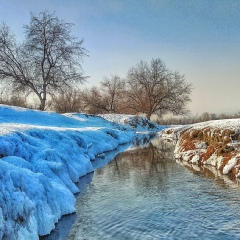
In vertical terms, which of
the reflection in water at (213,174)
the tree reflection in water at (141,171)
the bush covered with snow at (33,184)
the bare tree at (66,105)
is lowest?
the tree reflection in water at (141,171)

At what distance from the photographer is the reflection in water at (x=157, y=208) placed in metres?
5.98

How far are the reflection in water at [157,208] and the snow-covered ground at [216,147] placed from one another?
130cm

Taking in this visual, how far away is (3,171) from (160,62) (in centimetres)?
6040

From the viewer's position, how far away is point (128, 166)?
14.3 m

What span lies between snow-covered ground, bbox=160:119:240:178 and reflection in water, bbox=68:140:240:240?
51.0 inches

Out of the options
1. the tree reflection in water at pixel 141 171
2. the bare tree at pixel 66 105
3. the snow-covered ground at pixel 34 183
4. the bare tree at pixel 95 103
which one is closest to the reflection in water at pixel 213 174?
the tree reflection in water at pixel 141 171

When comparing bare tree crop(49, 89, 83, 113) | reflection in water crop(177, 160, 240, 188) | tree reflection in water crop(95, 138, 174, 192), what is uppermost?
bare tree crop(49, 89, 83, 113)

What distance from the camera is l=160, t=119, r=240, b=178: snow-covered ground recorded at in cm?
1234

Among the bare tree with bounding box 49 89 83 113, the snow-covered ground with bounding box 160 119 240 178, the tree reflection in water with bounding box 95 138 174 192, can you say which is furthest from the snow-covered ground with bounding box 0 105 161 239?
the bare tree with bounding box 49 89 83 113

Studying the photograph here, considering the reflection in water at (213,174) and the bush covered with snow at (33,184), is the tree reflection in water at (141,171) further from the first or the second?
the bush covered with snow at (33,184)

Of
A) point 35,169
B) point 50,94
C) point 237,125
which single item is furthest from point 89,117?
point 35,169

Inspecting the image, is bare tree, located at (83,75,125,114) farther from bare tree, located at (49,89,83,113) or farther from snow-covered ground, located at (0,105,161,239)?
snow-covered ground, located at (0,105,161,239)

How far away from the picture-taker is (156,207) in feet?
25.1

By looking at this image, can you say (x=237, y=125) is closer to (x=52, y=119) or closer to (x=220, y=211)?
(x=220, y=211)
